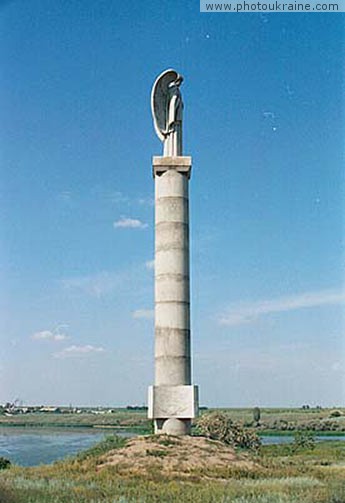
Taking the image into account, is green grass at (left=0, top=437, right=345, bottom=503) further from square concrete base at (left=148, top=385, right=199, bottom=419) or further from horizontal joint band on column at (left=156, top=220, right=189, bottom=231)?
horizontal joint band on column at (left=156, top=220, right=189, bottom=231)

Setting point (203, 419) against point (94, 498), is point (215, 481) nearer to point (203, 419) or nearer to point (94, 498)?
point (94, 498)

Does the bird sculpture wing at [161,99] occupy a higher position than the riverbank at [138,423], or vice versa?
the bird sculpture wing at [161,99]

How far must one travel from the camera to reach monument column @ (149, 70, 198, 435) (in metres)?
22.6

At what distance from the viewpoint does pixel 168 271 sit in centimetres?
2356

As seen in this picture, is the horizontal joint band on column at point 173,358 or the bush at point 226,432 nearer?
the horizontal joint band on column at point 173,358

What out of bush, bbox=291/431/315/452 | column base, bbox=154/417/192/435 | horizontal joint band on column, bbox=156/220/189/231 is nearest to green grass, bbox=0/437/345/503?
column base, bbox=154/417/192/435

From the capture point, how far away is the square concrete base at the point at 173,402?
74.0 feet

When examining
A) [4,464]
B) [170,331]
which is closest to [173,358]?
[170,331]

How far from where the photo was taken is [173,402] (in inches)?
888

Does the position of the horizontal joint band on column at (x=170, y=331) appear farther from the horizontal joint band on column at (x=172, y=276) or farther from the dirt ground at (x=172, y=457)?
the dirt ground at (x=172, y=457)

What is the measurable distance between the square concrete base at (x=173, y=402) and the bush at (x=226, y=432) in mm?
5900

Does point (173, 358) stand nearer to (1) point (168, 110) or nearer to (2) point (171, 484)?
(2) point (171, 484)

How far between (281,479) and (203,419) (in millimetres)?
11603

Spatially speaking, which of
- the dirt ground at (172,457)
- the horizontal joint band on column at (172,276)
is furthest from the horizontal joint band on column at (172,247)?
the dirt ground at (172,457)
